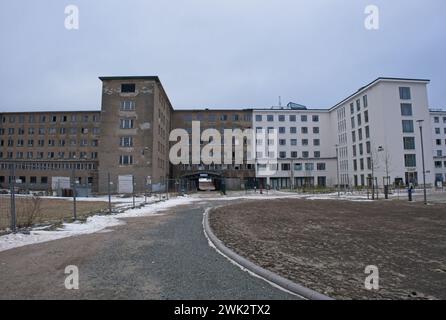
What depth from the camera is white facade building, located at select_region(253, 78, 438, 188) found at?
6356 centimetres

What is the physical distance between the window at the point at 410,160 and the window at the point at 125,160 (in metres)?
52.1

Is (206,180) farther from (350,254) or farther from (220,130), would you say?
(350,254)

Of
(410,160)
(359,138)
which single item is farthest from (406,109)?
(359,138)

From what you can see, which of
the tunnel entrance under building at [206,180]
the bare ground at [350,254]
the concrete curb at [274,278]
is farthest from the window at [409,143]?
the concrete curb at [274,278]

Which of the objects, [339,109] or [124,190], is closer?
[124,190]

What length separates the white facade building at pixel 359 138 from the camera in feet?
209

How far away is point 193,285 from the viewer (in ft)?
17.3

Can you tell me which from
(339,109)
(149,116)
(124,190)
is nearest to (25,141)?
(149,116)

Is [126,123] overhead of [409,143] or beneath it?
overhead

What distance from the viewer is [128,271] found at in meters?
6.12

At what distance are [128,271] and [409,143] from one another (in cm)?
7035

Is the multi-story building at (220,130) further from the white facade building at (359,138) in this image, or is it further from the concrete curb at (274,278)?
the concrete curb at (274,278)
